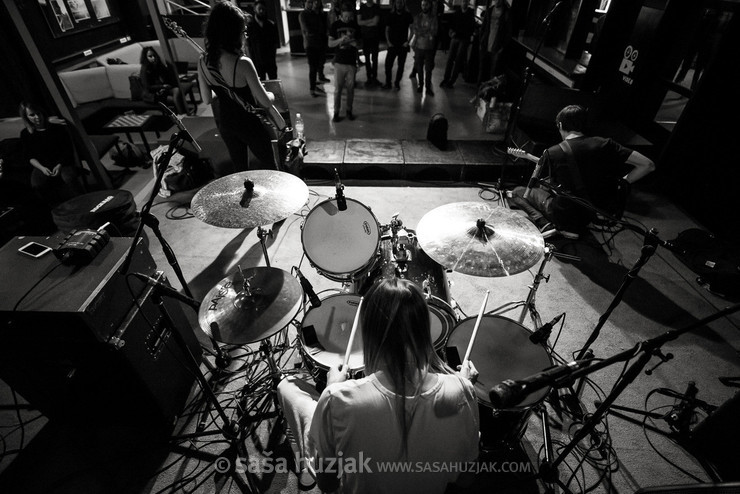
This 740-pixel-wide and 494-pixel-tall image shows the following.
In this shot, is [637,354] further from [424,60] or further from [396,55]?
[396,55]

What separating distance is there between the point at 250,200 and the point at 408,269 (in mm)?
1162

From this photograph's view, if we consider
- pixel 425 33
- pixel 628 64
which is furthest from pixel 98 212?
pixel 628 64

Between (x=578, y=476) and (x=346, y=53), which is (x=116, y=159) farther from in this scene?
(x=578, y=476)

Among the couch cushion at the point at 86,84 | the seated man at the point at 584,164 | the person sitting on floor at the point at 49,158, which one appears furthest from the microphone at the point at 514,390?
the couch cushion at the point at 86,84

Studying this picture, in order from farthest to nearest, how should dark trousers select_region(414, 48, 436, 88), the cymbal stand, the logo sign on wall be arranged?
1. dark trousers select_region(414, 48, 436, 88)
2. the logo sign on wall
3. the cymbal stand

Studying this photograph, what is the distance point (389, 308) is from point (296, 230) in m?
3.13

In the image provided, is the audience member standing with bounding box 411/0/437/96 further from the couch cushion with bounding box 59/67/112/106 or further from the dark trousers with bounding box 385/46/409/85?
the couch cushion with bounding box 59/67/112/106

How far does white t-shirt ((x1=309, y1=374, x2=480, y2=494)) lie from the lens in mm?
1152

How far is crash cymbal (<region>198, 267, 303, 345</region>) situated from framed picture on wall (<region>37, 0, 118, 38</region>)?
7555 mm

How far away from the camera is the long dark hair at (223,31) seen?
9.31 ft

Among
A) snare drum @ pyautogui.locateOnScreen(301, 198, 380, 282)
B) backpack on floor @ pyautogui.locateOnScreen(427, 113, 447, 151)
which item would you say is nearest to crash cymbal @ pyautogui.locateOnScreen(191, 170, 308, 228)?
snare drum @ pyautogui.locateOnScreen(301, 198, 380, 282)

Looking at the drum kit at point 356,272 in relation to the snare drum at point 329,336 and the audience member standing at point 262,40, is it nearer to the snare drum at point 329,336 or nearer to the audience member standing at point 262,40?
the snare drum at point 329,336

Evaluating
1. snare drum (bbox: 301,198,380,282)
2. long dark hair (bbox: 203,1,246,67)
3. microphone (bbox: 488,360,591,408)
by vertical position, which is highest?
long dark hair (bbox: 203,1,246,67)

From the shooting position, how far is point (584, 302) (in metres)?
3.33
